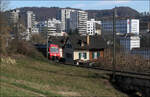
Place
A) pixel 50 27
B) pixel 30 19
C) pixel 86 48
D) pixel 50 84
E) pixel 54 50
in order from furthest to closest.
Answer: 1. pixel 30 19
2. pixel 50 27
3. pixel 86 48
4. pixel 54 50
5. pixel 50 84

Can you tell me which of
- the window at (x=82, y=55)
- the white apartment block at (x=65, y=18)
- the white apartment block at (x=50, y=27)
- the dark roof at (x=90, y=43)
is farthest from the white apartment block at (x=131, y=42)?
the white apartment block at (x=65, y=18)

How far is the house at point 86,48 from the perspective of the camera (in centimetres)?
5269

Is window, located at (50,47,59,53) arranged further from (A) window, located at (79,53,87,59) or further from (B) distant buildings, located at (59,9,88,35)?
(B) distant buildings, located at (59,9,88,35)

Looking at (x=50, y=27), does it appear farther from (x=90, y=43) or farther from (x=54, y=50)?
(x=90, y=43)

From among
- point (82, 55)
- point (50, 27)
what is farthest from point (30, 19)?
point (82, 55)

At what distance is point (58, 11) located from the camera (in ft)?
251

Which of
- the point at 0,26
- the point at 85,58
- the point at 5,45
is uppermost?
the point at 0,26

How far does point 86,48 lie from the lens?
173 feet

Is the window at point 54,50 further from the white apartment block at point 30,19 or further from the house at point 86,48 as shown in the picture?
the white apartment block at point 30,19

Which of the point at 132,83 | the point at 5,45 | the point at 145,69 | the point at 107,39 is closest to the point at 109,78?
the point at 132,83

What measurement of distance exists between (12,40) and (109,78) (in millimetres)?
17545

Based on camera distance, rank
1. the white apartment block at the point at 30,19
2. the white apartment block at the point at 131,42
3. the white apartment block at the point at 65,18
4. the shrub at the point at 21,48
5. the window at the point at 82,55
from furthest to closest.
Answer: the white apartment block at the point at 65,18, the white apartment block at the point at 30,19, the window at the point at 82,55, the white apartment block at the point at 131,42, the shrub at the point at 21,48

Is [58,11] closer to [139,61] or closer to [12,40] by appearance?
[12,40]

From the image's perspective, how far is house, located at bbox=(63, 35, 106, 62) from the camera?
52.7m
